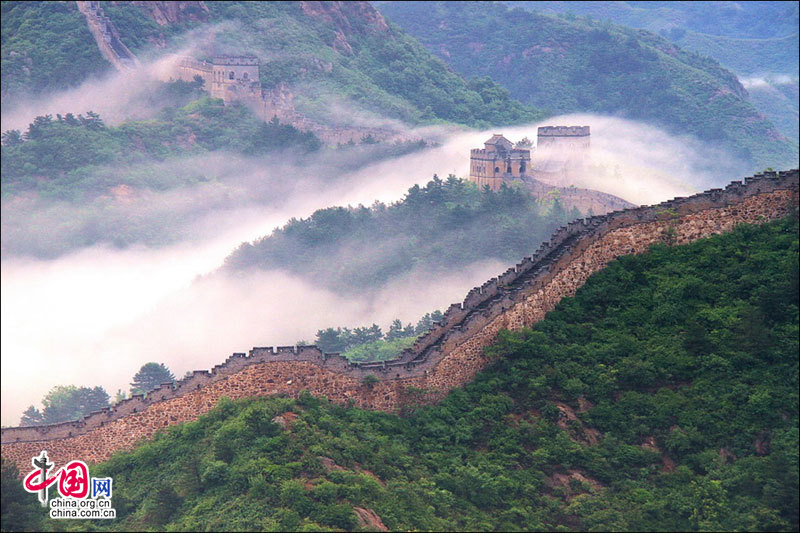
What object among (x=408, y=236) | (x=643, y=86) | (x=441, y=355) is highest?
(x=643, y=86)

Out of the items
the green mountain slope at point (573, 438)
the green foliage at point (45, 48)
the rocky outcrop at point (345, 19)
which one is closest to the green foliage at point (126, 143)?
the green foliage at point (45, 48)

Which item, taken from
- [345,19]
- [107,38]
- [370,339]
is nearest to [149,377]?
[370,339]

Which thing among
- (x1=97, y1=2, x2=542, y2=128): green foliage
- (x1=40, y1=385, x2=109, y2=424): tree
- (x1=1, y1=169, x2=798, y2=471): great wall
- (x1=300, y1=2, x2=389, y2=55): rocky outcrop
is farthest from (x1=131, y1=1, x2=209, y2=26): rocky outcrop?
(x1=1, y1=169, x2=798, y2=471): great wall

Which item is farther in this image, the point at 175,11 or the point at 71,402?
the point at 175,11

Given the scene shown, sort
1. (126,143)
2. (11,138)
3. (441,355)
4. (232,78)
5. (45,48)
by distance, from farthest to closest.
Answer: (232,78), (45,48), (126,143), (11,138), (441,355)

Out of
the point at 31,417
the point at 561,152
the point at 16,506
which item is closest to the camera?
the point at 16,506

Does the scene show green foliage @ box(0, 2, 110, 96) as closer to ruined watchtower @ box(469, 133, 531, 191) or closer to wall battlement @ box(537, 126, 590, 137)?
ruined watchtower @ box(469, 133, 531, 191)

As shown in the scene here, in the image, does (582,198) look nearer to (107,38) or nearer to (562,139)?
(562,139)

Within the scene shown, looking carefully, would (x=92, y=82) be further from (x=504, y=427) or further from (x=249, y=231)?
(x=504, y=427)
